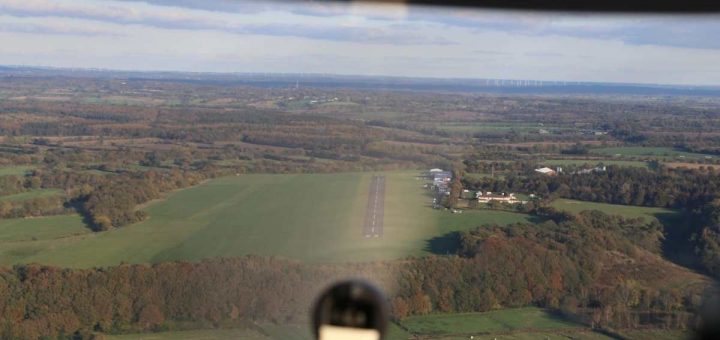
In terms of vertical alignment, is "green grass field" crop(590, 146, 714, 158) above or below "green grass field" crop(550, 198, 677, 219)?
above

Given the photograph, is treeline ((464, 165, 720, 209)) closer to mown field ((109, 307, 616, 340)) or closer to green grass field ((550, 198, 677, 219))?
green grass field ((550, 198, 677, 219))

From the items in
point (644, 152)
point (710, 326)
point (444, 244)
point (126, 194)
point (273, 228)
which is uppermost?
point (710, 326)

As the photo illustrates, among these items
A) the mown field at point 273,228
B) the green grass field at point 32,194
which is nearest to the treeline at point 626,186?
the mown field at point 273,228

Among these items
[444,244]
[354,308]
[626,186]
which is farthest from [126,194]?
[354,308]

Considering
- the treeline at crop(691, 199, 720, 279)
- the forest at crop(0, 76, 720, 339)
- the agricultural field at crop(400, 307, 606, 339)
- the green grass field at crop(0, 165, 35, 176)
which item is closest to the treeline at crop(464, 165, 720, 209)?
the forest at crop(0, 76, 720, 339)

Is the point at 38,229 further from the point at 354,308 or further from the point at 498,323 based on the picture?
the point at 354,308

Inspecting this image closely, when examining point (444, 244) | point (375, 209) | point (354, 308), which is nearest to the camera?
point (354, 308)
